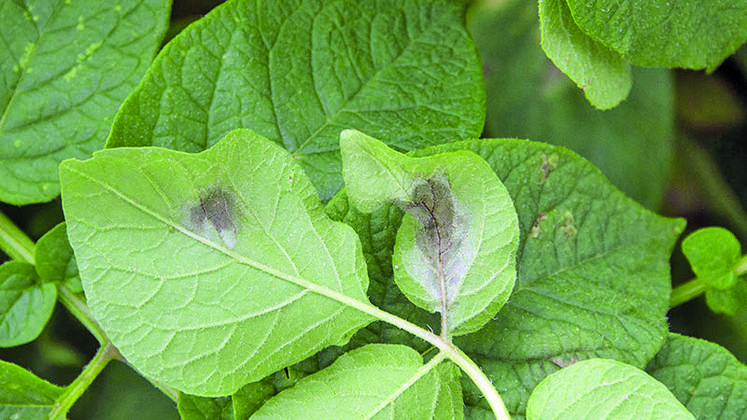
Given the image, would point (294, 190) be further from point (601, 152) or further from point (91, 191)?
point (601, 152)

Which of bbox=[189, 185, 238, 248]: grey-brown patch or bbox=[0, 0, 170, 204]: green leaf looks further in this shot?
bbox=[0, 0, 170, 204]: green leaf

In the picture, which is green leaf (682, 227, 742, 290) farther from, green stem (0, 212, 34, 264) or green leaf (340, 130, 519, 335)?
green stem (0, 212, 34, 264)

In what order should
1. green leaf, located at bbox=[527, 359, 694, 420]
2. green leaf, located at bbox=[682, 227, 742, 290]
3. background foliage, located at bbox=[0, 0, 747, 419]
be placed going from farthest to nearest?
background foliage, located at bbox=[0, 0, 747, 419] < green leaf, located at bbox=[682, 227, 742, 290] < green leaf, located at bbox=[527, 359, 694, 420]

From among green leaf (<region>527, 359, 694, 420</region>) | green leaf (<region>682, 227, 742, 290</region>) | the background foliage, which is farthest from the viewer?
the background foliage

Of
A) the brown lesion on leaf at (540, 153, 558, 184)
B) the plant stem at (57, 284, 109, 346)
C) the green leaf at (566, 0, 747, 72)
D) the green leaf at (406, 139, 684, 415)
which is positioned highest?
the green leaf at (566, 0, 747, 72)

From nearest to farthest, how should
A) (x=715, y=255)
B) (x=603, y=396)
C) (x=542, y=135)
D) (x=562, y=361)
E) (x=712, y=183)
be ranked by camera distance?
(x=603, y=396) < (x=562, y=361) < (x=715, y=255) < (x=542, y=135) < (x=712, y=183)

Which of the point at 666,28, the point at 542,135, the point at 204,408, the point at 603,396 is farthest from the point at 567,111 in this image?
the point at 204,408

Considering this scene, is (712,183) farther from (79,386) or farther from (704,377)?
(79,386)

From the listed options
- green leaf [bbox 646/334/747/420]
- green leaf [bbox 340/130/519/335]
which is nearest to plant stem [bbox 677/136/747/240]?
green leaf [bbox 646/334/747/420]

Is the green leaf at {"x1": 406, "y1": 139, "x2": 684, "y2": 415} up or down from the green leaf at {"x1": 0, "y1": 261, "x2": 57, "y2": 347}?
down
